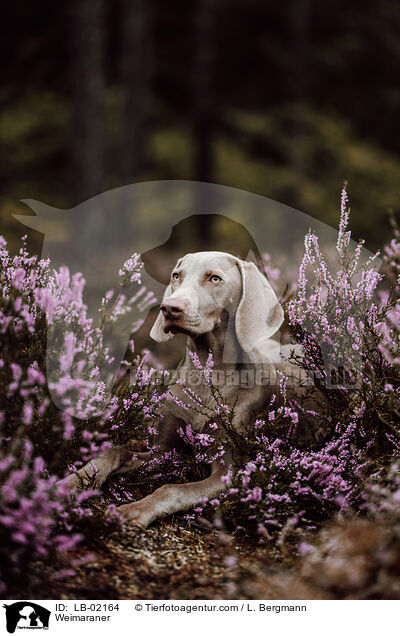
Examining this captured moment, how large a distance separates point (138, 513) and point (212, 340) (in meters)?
0.85

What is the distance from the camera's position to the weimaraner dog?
3.07m

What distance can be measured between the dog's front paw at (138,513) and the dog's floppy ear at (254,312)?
842 mm

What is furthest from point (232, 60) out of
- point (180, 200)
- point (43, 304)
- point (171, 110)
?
point (43, 304)

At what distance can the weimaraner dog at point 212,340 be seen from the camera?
3.07 m

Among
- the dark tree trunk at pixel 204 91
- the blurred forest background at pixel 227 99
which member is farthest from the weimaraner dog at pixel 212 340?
the dark tree trunk at pixel 204 91

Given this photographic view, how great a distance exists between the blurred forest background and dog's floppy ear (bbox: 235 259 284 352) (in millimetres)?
9736

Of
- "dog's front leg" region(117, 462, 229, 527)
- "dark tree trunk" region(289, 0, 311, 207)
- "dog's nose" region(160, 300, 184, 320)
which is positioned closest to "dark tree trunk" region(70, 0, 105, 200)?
"dark tree trunk" region(289, 0, 311, 207)

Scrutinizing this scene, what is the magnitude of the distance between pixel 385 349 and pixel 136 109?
11823mm
